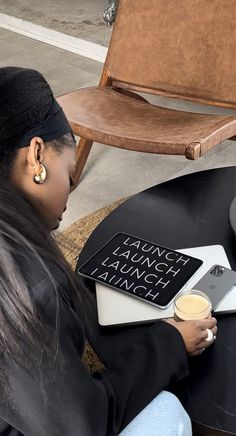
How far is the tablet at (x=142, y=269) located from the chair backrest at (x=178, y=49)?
923mm

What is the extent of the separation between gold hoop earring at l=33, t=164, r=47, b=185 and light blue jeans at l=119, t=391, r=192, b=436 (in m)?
0.35

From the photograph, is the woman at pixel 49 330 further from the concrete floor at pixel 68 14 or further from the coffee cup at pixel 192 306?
the concrete floor at pixel 68 14

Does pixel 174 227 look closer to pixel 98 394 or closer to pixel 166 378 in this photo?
pixel 166 378

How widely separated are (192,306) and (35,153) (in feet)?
1.17

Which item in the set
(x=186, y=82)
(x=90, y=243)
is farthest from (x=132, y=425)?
(x=186, y=82)

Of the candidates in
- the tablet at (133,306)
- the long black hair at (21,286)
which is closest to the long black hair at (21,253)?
the long black hair at (21,286)

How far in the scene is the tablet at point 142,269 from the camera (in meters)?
1.11

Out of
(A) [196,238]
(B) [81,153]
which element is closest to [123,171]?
(B) [81,153]

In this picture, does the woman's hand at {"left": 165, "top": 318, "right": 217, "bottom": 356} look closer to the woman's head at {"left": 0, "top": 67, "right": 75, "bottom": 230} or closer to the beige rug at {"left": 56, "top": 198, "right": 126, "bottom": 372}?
the woman's head at {"left": 0, "top": 67, "right": 75, "bottom": 230}

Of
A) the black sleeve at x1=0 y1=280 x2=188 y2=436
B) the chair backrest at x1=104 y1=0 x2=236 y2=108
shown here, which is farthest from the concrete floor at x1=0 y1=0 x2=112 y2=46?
the black sleeve at x1=0 y1=280 x2=188 y2=436

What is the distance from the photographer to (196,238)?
125 centimetres

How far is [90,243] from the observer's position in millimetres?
1287

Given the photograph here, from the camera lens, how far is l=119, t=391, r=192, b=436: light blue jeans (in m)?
0.88

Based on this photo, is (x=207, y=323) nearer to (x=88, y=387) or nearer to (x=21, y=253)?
(x=88, y=387)
